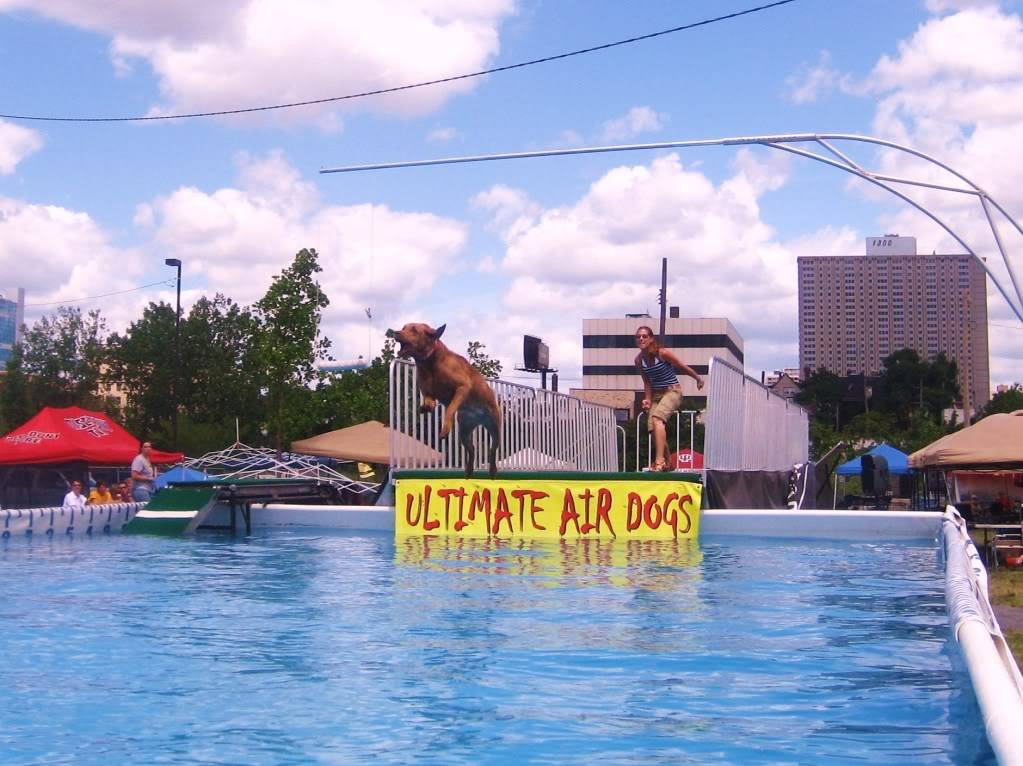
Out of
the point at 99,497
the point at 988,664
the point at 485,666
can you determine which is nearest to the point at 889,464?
the point at 99,497

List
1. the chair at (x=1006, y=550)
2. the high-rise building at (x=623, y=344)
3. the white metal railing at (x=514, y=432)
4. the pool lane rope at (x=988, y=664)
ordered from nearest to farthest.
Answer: the pool lane rope at (x=988, y=664) < the chair at (x=1006, y=550) < the white metal railing at (x=514, y=432) < the high-rise building at (x=623, y=344)

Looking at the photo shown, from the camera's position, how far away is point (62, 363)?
51000 millimetres

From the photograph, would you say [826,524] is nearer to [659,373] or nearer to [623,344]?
[659,373]

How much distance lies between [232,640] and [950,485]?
59.5 ft

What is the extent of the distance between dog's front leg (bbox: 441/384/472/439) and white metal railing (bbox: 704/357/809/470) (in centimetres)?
315

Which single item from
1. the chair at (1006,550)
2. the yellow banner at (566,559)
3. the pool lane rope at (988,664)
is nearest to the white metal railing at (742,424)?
the yellow banner at (566,559)

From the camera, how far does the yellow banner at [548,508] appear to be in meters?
14.4

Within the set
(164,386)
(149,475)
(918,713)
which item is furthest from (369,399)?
(918,713)

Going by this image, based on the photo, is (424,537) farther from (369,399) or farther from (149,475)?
(369,399)

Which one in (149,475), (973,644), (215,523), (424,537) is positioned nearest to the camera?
(973,644)

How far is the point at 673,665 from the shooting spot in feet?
20.2

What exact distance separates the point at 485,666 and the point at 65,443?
22.9 metres

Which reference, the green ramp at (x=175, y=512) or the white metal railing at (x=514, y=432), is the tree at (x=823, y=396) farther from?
the green ramp at (x=175, y=512)

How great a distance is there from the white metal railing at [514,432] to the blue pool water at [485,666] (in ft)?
17.4
